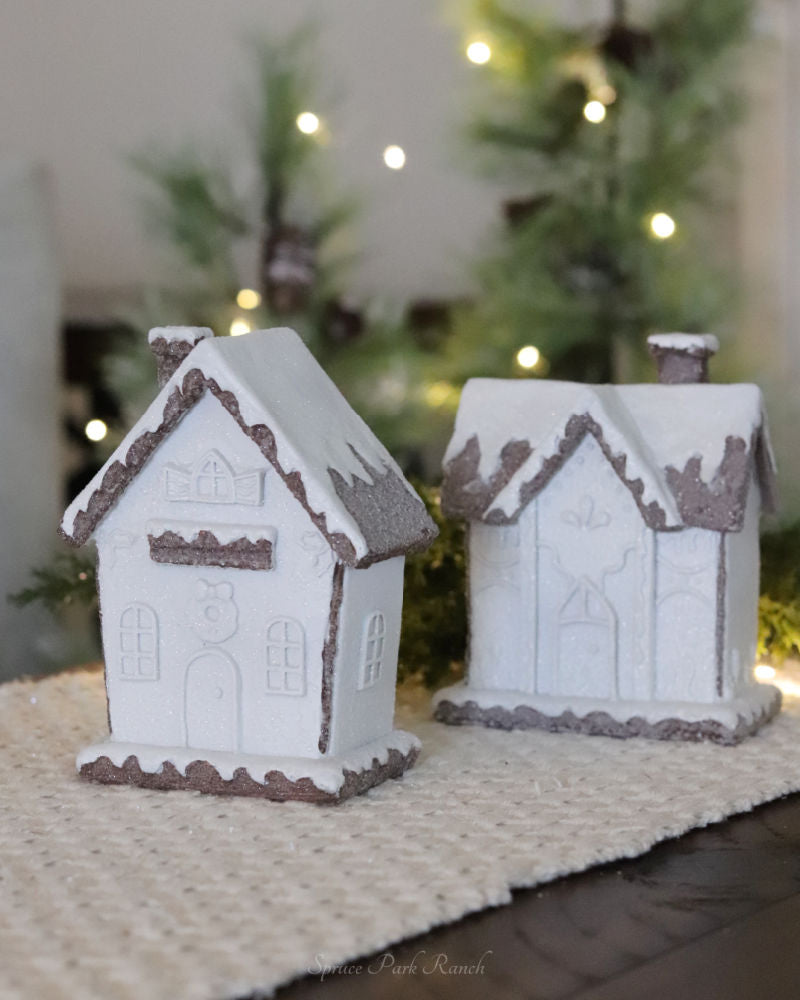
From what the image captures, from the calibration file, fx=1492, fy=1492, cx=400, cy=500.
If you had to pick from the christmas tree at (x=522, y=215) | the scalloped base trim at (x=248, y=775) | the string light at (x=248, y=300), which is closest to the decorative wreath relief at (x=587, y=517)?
the scalloped base trim at (x=248, y=775)

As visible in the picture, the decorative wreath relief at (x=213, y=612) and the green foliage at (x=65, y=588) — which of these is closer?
the decorative wreath relief at (x=213, y=612)

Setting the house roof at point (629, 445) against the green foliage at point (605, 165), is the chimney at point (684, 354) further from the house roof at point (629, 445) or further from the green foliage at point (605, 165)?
the green foliage at point (605, 165)

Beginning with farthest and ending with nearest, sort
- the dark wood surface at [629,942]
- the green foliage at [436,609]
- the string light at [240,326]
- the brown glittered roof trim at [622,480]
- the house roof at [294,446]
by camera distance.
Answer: the string light at [240,326] < the green foliage at [436,609] < the brown glittered roof trim at [622,480] < the house roof at [294,446] < the dark wood surface at [629,942]

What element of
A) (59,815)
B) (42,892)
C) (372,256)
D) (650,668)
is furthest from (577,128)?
(42,892)

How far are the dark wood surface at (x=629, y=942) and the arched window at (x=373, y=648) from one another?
9.4 inches

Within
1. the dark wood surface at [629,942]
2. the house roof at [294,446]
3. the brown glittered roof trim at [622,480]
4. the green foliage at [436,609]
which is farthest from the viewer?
the green foliage at [436,609]

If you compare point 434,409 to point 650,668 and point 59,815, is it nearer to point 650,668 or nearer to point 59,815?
point 650,668

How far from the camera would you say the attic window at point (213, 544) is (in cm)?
101

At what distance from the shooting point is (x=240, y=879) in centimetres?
84

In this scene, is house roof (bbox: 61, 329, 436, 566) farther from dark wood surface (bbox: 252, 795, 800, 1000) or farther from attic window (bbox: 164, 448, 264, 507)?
dark wood surface (bbox: 252, 795, 800, 1000)

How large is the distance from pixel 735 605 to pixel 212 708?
0.43 meters

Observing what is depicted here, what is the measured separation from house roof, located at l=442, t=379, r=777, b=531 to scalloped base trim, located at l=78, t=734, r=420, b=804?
0.24 metres

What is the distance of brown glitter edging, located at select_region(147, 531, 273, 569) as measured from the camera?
3.30ft

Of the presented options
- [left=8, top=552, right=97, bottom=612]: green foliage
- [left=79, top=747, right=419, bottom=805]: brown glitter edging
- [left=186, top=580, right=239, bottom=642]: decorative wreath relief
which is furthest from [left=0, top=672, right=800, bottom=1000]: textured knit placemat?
[left=8, top=552, right=97, bottom=612]: green foliage
